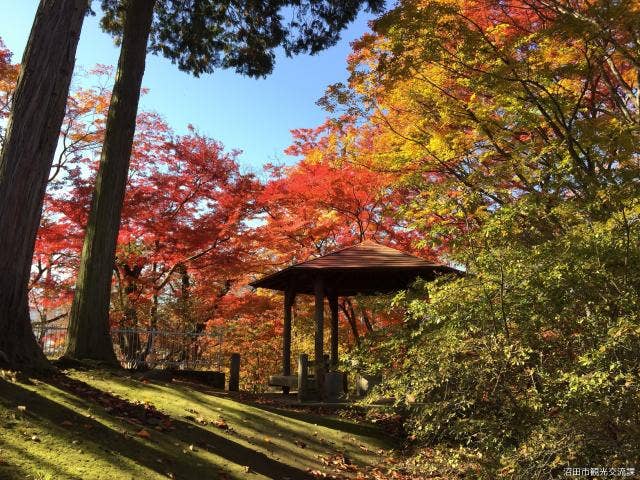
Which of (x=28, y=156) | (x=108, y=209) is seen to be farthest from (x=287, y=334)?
(x=28, y=156)

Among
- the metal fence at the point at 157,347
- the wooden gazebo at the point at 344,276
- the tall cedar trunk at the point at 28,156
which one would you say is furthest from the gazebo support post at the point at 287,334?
the tall cedar trunk at the point at 28,156

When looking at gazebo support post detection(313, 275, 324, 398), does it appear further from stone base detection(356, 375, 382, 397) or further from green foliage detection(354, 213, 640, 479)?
green foliage detection(354, 213, 640, 479)

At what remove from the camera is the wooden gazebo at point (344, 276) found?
10.6 m

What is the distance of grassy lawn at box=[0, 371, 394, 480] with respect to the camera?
413 cm

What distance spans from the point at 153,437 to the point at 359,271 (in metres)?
6.38

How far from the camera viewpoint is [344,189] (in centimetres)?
1367

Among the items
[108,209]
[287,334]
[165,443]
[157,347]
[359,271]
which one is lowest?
[165,443]

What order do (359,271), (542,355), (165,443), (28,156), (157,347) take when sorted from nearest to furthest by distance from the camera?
(542,355), (165,443), (28,156), (359,271), (157,347)

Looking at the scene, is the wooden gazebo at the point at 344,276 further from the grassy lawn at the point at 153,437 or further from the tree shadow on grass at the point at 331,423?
the grassy lawn at the point at 153,437

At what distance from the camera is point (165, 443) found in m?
5.17

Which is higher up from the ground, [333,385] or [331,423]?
[333,385]

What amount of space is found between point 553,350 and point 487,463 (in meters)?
1.23

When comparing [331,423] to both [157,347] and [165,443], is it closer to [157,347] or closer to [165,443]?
[165,443]

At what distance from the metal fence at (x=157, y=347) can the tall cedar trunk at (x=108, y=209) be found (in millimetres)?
5260
